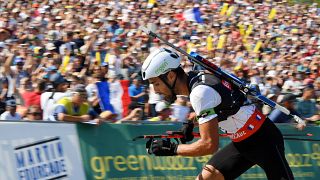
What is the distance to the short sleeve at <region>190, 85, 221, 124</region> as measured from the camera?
567 centimetres

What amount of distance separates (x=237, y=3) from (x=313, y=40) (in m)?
3.87

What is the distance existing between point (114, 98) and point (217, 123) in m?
6.27

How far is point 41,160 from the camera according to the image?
8414 mm

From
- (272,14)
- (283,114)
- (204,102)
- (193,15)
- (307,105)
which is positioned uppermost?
(204,102)

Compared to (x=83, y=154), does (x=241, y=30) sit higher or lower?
lower

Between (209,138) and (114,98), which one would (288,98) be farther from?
(209,138)

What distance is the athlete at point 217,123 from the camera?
5.71 m

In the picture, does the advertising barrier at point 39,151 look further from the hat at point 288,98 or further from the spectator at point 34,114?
the hat at point 288,98

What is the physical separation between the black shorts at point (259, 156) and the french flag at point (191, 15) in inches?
579

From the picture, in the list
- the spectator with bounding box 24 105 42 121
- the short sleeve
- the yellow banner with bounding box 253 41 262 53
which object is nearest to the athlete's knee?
the short sleeve

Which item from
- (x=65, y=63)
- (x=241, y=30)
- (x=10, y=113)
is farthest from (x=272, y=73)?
(x=10, y=113)

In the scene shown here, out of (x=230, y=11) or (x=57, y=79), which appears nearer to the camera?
(x=57, y=79)

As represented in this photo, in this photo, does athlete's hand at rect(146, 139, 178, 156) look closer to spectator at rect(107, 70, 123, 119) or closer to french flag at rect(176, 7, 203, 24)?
spectator at rect(107, 70, 123, 119)

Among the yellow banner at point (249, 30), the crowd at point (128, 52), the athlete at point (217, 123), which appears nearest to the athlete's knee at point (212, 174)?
the athlete at point (217, 123)
